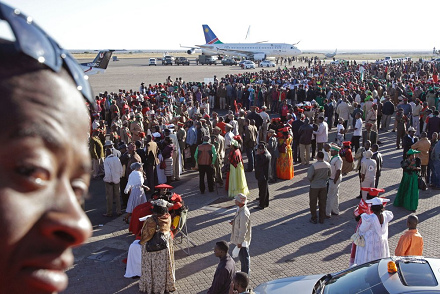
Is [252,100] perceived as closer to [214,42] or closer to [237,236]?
[237,236]

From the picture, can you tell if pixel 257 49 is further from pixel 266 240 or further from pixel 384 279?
pixel 384 279

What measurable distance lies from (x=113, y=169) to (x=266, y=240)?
153 inches

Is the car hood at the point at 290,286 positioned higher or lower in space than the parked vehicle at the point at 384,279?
lower

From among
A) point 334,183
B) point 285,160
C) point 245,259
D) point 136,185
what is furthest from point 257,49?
point 245,259

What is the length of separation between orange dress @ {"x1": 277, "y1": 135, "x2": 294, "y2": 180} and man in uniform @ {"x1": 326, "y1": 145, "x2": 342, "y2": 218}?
2.69 m

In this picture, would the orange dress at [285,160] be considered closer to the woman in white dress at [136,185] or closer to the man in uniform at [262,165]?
the man in uniform at [262,165]

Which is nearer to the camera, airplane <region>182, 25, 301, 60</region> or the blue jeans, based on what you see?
the blue jeans

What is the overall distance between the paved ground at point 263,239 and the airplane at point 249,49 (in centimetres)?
5229

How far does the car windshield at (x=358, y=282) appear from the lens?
4.70 metres

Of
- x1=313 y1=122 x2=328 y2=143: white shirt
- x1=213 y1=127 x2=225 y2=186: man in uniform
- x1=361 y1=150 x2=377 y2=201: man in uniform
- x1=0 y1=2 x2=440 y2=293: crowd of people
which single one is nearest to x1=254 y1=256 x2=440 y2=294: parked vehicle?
x1=0 y1=2 x2=440 y2=293: crowd of people

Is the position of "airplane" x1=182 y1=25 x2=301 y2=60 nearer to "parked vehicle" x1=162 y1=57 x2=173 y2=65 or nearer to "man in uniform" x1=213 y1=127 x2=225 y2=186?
A: "parked vehicle" x1=162 y1=57 x2=173 y2=65

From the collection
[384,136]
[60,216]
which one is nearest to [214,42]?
[384,136]

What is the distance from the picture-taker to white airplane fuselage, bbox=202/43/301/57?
6278 cm

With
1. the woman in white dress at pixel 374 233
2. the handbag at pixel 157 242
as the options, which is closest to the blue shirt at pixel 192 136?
the handbag at pixel 157 242
